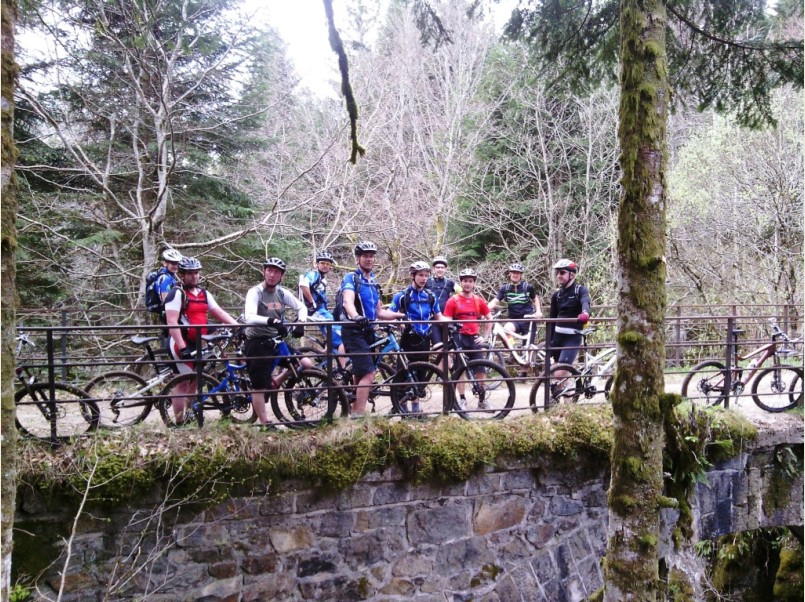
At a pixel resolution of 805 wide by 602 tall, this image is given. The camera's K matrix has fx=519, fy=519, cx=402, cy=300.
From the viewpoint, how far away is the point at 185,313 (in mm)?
4984

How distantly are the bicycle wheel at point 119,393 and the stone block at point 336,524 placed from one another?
1948 mm

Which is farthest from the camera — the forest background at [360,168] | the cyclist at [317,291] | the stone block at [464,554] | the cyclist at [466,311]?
the forest background at [360,168]

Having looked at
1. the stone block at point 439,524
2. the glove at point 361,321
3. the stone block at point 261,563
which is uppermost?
the glove at point 361,321

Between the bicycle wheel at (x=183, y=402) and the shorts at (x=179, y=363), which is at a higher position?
the shorts at (x=179, y=363)

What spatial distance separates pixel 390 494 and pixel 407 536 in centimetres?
43

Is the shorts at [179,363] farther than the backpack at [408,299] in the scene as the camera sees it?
No

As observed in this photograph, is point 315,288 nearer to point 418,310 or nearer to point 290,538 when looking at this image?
point 418,310

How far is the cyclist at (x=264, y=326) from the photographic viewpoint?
4707 mm

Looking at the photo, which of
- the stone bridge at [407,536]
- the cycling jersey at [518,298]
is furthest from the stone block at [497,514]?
the cycling jersey at [518,298]

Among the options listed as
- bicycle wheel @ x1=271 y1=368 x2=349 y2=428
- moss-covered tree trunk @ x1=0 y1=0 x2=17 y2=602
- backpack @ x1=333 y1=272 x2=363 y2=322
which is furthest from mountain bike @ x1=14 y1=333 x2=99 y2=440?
backpack @ x1=333 y1=272 x2=363 y2=322

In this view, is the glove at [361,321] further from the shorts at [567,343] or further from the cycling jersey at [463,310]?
the shorts at [567,343]

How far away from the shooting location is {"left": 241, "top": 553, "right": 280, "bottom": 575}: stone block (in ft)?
14.4

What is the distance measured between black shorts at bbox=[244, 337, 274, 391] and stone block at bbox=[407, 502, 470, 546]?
1.85 metres

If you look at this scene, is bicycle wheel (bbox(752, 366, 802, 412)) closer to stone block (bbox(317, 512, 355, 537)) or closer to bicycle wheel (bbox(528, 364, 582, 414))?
bicycle wheel (bbox(528, 364, 582, 414))
